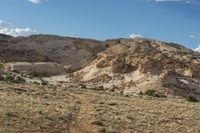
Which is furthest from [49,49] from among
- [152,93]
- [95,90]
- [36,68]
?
[95,90]

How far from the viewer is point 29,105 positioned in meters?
28.7

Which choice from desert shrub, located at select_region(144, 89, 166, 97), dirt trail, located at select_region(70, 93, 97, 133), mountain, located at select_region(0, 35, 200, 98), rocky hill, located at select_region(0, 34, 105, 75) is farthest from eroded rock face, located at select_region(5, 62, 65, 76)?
dirt trail, located at select_region(70, 93, 97, 133)

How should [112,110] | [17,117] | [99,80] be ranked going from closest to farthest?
[17,117] < [112,110] < [99,80]

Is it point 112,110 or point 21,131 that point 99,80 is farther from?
point 21,131

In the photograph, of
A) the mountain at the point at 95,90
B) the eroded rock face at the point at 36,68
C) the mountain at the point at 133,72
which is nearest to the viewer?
the mountain at the point at 95,90

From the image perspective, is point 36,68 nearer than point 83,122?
No

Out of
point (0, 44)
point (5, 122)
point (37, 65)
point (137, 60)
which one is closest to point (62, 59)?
point (0, 44)

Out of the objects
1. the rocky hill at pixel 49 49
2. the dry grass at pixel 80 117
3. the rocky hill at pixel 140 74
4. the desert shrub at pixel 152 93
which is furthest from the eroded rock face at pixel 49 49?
the dry grass at pixel 80 117

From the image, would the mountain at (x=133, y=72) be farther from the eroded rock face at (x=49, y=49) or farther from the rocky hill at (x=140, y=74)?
the eroded rock face at (x=49, y=49)

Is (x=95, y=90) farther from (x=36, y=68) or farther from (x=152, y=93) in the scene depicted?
(x=36, y=68)

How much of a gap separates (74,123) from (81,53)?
88.2m

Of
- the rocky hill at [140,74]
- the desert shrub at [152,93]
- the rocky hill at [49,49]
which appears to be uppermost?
the rocky hill at [49,49]

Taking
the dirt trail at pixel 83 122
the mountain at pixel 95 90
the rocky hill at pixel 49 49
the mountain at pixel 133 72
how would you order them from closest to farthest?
the dirt trail at pixel 83 122 < the mountain at pixel 95 90 < the mountain at pixel 133 72 < the rocky hill at pixel 49 49

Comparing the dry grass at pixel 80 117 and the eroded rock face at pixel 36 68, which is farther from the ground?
the eroded rock face at pixel 36 68
